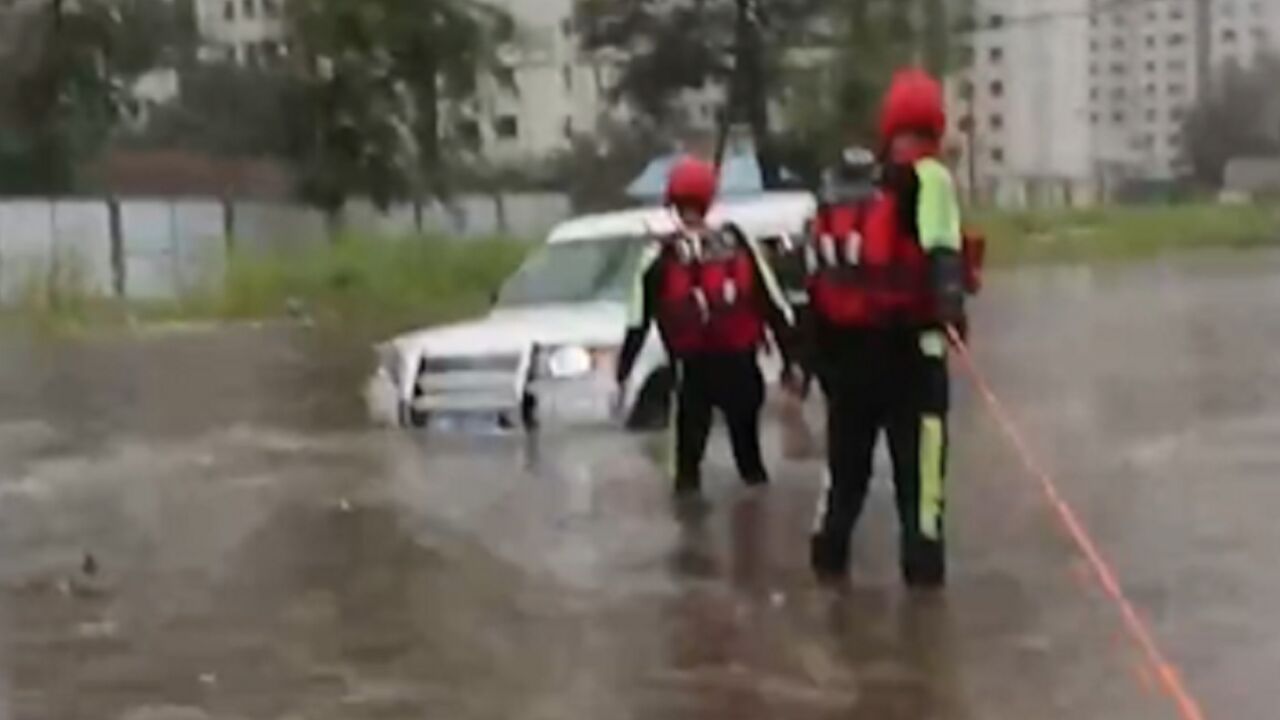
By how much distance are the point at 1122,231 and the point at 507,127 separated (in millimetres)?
16717

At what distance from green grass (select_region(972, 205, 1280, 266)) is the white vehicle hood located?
46.4 m

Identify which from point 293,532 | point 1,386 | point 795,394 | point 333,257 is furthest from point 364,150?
point 293,532

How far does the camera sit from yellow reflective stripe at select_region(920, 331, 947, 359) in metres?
10.6

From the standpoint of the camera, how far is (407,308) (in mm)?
42719

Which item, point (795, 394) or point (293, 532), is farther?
point (795, 394)

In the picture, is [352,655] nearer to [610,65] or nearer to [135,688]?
[135,688]

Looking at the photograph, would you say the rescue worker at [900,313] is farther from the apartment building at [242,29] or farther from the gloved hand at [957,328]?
the apartment building at [242,29]

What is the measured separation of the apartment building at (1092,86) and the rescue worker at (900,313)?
73562 millimetres

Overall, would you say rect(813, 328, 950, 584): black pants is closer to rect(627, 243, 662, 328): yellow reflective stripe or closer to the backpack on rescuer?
the backpack on rescuer

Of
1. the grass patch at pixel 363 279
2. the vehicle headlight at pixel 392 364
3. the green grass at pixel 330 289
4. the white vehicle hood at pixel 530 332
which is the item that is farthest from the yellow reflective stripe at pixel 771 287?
the grass patch at pixel 363 279

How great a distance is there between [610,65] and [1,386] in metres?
46.7

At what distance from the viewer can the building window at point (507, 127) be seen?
65500 millimetres

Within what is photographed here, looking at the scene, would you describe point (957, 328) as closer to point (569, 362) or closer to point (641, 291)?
point (641, 291)

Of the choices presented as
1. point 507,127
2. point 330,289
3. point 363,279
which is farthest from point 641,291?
point 507,127
